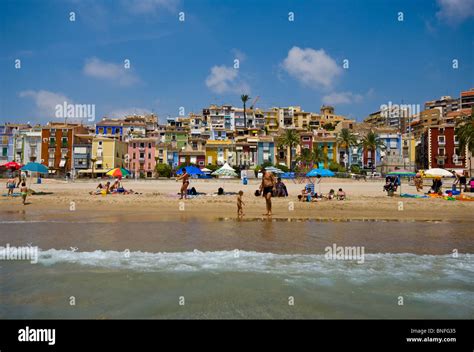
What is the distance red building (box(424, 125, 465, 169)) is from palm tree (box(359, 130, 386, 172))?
35.4 ft

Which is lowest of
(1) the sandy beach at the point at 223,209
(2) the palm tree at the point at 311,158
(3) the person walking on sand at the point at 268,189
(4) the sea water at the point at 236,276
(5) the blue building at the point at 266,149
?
(4) the sea water at the point at 236,276

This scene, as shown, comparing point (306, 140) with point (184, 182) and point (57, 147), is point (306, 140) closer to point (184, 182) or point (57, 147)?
point (57, 147)

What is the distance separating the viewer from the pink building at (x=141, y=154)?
90438mm

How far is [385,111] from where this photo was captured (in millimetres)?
146625

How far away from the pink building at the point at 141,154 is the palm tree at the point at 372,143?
49.0 m

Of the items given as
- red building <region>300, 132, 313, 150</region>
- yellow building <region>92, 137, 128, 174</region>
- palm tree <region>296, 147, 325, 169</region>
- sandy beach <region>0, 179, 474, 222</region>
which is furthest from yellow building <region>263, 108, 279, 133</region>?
sandy beach <region>0, 179, 474, 222</region>

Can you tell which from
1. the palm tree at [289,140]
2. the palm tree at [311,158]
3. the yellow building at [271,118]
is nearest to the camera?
the palm tree at [311,158]

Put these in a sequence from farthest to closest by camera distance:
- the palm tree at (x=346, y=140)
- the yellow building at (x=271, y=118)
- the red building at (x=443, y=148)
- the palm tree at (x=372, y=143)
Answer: the yellow building at (x=271, y=118) < the palm tree at (x=346, y=140) < the palm tree at (x=372, y=143) < the red building at (x=443, y=148)

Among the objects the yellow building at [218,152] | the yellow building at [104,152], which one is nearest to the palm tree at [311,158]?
the yellow building at [218,152]

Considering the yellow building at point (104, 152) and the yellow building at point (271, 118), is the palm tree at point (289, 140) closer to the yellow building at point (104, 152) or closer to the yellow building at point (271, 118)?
the yellow building at point (271, 118)

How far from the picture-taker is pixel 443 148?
7875 cm

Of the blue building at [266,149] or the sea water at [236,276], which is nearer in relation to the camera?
the sea water at [236,276]
